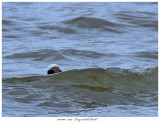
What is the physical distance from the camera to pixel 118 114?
571cm

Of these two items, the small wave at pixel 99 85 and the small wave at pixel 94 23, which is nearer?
the small wave at pixel 99 85

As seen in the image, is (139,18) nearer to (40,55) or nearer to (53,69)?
(40,55)

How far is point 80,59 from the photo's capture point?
1009cm

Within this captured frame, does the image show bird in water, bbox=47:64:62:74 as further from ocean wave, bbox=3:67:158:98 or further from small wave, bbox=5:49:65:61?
small wave, bbox=5:49:65:61

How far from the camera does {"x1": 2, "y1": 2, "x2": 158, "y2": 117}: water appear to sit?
6320 millimetres

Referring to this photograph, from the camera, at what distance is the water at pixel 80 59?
6.32m

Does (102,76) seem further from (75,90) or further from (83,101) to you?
(83,101)

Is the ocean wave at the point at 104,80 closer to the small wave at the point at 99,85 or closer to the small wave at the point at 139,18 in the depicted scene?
the small wave at the point at 99,85

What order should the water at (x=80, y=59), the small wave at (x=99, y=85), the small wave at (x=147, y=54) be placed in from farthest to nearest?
the small wave at (x=147, y=54)
the small wave at (x=99, y=85)
the water at (x=80, y=59)

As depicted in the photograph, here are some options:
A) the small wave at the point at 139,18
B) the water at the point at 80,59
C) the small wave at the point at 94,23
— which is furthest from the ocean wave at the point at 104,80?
the small wave at the point at 139,18

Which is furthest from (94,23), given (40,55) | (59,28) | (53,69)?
(53,69)

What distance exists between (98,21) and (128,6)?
3658 millimetres

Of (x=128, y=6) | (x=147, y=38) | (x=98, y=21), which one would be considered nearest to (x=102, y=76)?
(x=147, y=38)

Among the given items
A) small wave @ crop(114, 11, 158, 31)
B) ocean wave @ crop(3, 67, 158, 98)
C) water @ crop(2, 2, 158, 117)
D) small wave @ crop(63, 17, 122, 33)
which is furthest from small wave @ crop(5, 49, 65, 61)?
small wave @ crop(114, 11, 158, 31)
